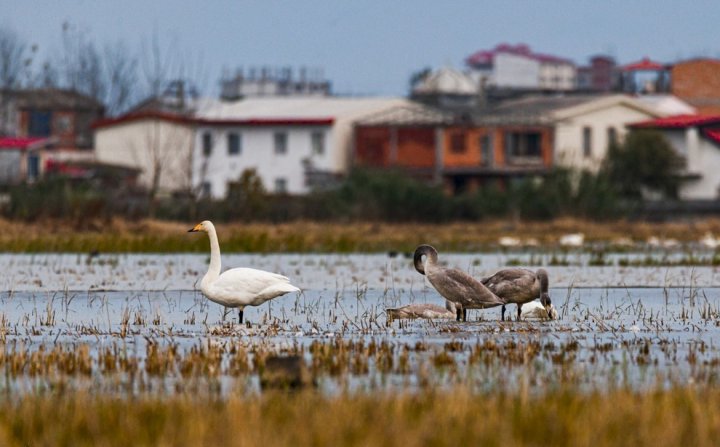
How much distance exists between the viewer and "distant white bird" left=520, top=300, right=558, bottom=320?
17.8m

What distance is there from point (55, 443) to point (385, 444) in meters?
1.91

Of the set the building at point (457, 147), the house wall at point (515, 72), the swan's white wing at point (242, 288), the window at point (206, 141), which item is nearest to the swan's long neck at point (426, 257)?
the swan's white wing at point (242, 288)

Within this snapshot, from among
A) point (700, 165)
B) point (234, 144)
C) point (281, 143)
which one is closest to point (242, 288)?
point (700, 165)

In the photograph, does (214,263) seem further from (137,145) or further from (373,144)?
(137,145)

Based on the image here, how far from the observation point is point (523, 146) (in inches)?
2862

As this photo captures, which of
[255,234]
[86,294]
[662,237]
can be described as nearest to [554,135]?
[662,237]

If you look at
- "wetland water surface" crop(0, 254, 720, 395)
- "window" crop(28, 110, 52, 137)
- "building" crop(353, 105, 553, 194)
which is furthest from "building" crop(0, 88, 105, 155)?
"wetland water surface" crop(0, 254, 720, 395)

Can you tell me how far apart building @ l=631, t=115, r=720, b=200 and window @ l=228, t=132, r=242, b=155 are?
20088 millimetres

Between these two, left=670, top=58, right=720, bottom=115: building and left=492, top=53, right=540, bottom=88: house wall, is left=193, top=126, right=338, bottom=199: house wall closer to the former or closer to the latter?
left=670, top=58, right=720, bottom=115: building

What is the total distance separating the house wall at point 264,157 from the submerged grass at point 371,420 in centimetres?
6346

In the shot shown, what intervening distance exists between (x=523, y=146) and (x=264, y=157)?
12264mm

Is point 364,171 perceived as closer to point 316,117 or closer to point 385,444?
point 316,117

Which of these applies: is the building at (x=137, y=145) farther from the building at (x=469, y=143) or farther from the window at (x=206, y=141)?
the building at (x=469, y=143)

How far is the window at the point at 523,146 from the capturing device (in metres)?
72.2
